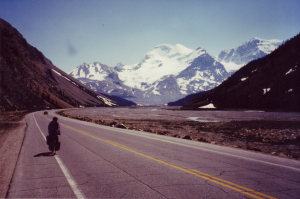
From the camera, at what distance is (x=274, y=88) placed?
116062mm

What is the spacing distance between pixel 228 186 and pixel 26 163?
8.15 meters

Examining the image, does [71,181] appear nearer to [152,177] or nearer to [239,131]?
[152,177]

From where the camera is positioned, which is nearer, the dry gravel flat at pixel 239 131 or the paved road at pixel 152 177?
the paved road at pixel 152 177

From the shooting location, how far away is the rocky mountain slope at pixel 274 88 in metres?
107

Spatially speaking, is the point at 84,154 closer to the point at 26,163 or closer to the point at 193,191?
the point at 26,163

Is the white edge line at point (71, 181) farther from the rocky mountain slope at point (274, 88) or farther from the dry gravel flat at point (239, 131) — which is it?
the rocky mountain slope at point (274, 88)

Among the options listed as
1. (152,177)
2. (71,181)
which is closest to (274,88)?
(152,177)

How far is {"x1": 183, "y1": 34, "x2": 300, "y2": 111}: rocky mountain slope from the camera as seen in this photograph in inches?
4220

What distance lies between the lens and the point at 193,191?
6090 mm

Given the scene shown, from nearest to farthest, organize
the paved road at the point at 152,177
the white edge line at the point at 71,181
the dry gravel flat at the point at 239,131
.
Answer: the white edge line at the point at 71,181 → the paved road at the point at 152,177 → the dry gravel flat at the point at 239,131

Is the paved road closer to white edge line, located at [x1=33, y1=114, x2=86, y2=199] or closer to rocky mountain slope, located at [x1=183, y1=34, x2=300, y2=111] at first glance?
white edge line, located at [x1=33, y1=114, x2=86, y2=199]

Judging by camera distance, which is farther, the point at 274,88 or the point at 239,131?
the point at 274,88

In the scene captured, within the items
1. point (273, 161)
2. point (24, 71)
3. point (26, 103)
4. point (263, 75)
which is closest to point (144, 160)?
point (273, 161)

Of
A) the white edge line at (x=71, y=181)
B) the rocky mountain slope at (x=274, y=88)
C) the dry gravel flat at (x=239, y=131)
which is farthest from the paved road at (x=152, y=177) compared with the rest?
the rocky mountain slope at (x=274, y=88)
